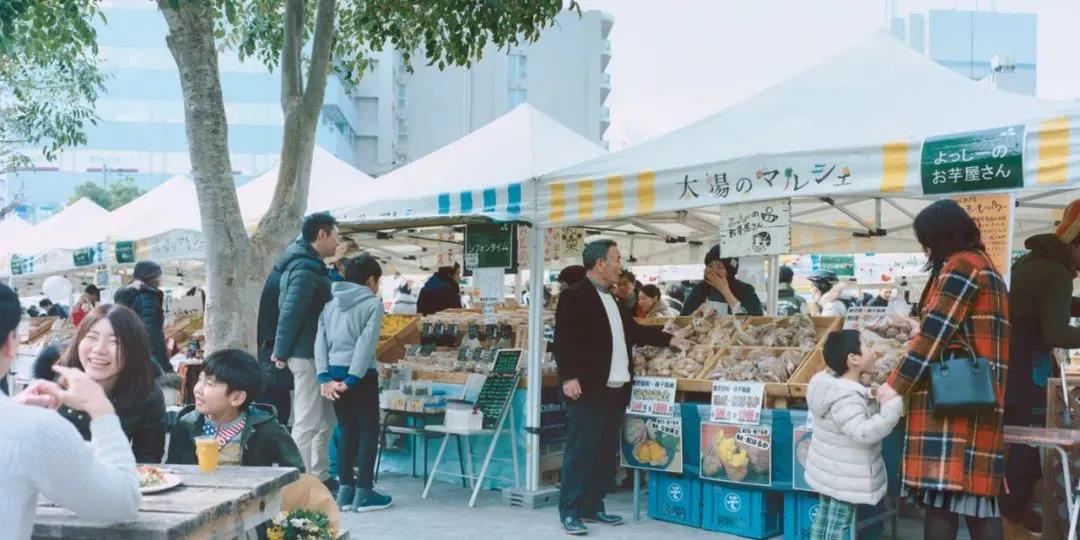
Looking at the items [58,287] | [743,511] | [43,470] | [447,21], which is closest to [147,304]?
[447,21]

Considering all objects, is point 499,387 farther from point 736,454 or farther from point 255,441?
point 255,441

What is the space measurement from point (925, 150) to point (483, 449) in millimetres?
4245

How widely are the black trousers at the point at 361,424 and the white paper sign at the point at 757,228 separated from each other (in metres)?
2.63

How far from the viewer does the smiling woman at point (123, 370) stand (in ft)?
11.8

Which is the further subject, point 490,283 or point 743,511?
point 490,283

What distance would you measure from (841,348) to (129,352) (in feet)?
10.6

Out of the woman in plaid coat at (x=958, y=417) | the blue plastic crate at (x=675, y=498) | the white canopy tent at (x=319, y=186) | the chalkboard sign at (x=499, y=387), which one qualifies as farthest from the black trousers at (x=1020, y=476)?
the white canopy tent at (x=319, y=186)

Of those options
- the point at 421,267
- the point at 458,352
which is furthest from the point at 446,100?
the point at 458,352

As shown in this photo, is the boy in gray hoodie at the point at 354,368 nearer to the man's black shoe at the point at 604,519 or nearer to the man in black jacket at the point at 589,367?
the man in black jacket at the point at 589,367

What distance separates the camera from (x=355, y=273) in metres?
7.04

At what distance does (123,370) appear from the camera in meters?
3.64

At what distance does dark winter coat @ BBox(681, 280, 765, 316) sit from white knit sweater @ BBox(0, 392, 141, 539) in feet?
21.0

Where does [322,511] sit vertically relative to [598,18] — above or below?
below

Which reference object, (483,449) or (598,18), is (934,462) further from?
(598,18)
